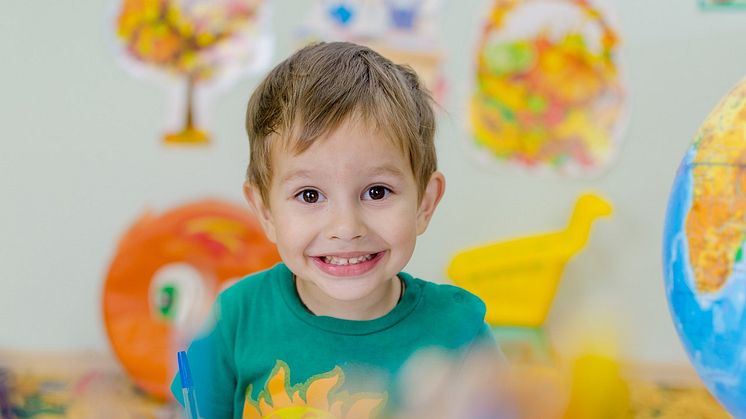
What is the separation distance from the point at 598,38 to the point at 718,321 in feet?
4.51

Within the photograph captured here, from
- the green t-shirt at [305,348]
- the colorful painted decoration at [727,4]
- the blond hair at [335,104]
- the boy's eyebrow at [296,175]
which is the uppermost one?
the colorful painted decoration at [727,4]

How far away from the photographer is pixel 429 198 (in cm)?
98

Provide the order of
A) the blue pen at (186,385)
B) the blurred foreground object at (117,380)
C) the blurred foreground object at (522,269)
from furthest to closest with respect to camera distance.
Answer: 1. the blurred foreground object at (522,269)
2. the blurred foreground object at (117,380)
3. the blue pen at (186,385)

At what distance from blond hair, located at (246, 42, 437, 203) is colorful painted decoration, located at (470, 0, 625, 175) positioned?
50.3 inches

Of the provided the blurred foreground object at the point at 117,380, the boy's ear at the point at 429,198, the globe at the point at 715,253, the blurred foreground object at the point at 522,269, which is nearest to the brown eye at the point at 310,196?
the boy's ear at the point at 429,198

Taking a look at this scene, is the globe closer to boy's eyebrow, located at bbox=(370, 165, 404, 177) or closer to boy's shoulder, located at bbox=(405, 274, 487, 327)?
boy's shoulder, located at bbox=(405, 274, 487, 327)

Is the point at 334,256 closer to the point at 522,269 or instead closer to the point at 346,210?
the point at 346,210

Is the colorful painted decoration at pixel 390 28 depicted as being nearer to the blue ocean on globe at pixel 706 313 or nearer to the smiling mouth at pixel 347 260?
the blue ocean on globe at pixel 706 313

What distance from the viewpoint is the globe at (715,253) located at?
3.03 ft

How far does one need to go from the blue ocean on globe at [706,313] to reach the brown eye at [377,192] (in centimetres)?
34

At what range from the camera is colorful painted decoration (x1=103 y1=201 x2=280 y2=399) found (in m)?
2.01

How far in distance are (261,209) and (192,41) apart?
138cm

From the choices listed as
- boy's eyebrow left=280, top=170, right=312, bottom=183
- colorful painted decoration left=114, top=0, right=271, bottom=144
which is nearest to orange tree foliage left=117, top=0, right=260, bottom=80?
colorful painted decoration left=114, top=0, right=271, bottom=144

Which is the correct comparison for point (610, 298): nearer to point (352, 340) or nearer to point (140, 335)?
point (140, 335)
